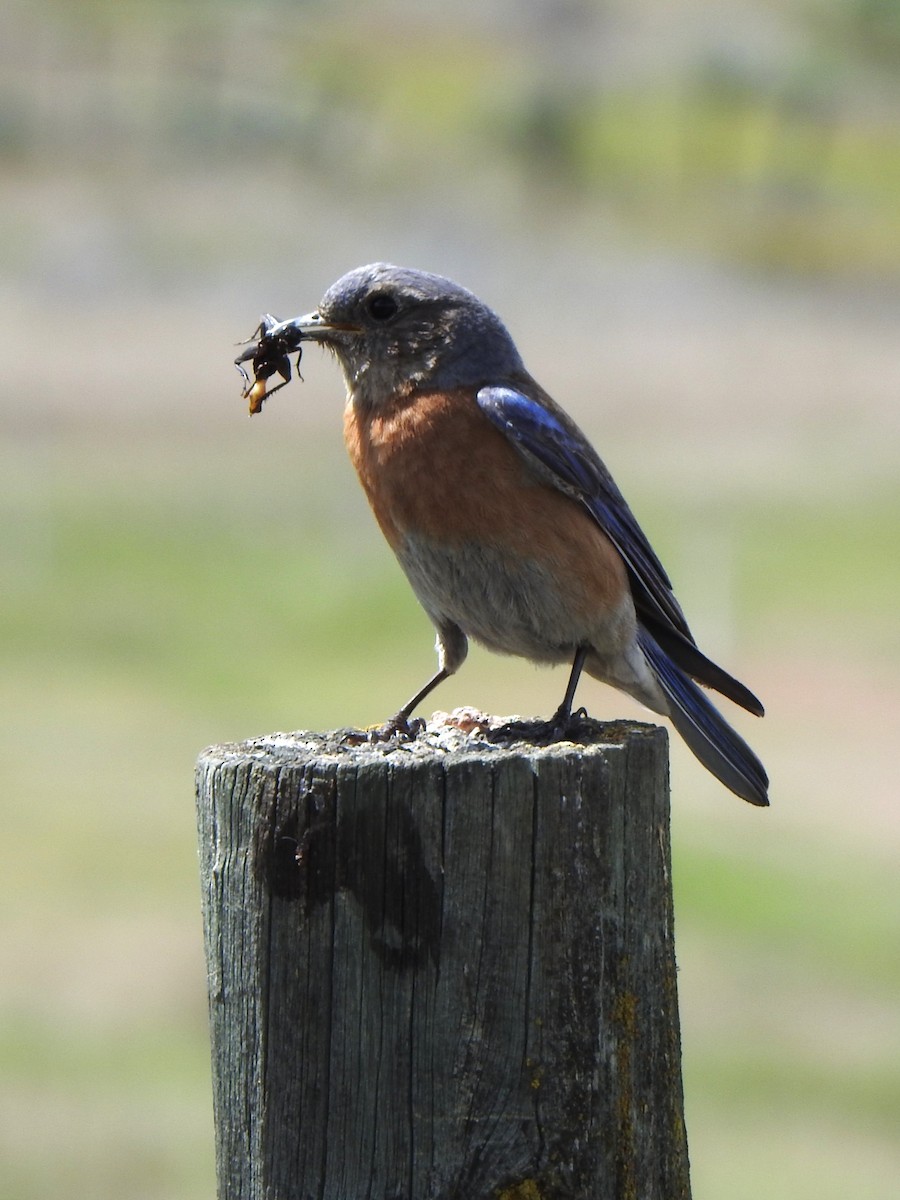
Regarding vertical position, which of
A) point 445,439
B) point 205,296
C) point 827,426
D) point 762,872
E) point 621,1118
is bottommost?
point 621,1118

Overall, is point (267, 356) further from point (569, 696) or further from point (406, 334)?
point (569, 696)

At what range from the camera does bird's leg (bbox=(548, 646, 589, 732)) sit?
4859mm

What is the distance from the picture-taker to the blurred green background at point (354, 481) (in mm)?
12008

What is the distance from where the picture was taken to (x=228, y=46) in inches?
3039

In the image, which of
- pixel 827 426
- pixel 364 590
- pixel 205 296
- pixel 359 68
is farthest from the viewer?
pixel 359 68

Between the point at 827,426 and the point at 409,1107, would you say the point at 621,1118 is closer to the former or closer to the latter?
the point at 409,1107

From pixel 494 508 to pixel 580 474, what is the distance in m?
0.38

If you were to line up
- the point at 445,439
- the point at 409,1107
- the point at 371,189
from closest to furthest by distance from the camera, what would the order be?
the point at 409,1107 → the point at 445,439 → the point at 371,189

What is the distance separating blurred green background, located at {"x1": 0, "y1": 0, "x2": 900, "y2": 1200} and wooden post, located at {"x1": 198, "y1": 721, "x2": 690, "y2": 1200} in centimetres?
628

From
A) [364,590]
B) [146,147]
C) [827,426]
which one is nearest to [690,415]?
[827,426]

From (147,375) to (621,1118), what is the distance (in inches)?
1780

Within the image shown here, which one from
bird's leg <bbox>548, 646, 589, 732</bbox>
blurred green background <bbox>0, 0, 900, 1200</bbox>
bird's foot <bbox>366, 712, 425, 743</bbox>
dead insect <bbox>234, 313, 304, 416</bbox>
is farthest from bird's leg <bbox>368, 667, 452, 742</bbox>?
blurred green background <bbox>0, 0, 900, 1200</bbox>

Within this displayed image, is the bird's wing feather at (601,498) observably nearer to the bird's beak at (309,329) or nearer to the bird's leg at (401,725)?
the bird's beak at (309,329)

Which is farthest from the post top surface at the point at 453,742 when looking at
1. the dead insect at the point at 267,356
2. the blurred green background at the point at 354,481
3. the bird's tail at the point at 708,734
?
the blurred green background at the point at 354,481
